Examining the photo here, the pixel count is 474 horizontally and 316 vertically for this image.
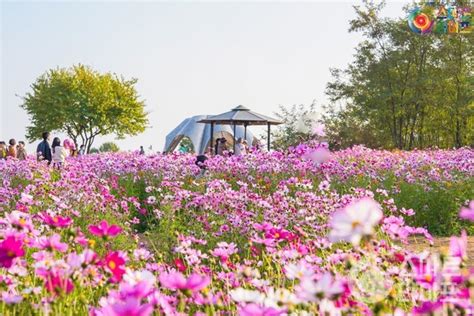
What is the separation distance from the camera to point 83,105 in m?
45.0

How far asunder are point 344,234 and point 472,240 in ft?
25.7

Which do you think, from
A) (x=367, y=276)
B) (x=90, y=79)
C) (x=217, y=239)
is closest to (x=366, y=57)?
(x=90, y=79)

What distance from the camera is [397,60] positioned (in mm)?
34750

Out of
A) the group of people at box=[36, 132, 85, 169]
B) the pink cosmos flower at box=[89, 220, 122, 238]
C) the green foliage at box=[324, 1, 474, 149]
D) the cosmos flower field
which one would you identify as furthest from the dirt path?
the green foliage at box=[324, 1, 474, 149]

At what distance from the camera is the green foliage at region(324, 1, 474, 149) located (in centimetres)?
3453

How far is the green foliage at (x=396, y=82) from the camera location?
113ft

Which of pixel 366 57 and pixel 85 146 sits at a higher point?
pixel 366 57

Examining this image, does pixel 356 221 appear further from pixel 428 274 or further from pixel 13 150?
pixel 13 150

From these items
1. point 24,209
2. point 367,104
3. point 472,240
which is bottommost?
point 472,240

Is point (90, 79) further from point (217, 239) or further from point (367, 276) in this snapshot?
point (367, 276)

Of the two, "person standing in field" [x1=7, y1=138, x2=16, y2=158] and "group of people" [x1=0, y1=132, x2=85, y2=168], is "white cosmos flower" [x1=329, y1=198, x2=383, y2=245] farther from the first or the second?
"person standing in field" [x1=7, y1=138, x2=16, y2=158]

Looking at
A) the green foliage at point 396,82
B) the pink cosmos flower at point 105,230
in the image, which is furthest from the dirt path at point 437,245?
the green foliage at point 396,82

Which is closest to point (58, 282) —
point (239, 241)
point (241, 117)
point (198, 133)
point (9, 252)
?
point (9, 252)

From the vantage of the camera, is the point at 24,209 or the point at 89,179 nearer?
the point at 24,209
